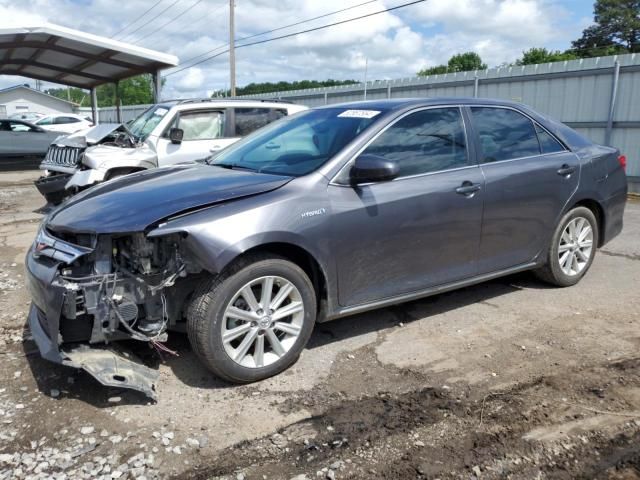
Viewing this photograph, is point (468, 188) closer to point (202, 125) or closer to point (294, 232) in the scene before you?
point (294, 232)

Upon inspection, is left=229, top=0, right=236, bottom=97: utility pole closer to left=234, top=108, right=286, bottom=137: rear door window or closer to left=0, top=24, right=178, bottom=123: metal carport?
left=0, top=24, right=178, bottom=123: metal carport

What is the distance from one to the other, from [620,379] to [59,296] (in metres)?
3.40

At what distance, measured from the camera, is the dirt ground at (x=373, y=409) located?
2637 mm

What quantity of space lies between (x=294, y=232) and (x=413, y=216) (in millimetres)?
957

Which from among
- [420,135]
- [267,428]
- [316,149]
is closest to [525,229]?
[420,135]

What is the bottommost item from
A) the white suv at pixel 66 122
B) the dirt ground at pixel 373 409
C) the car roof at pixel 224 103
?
the dirt ground at pixel 373 409

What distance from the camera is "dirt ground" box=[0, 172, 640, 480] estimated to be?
2.64 metres

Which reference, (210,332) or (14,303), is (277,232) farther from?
(14,303)

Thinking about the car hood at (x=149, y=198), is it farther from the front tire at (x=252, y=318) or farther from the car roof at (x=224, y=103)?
the car roof at (x=224, y=103)

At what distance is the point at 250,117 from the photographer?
29.3ft

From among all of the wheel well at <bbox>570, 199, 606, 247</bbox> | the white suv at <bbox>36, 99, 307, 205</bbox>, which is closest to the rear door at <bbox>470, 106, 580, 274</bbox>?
the wheel well at <bbox>570, 199, 606, 247</bbox>

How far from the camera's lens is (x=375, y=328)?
430 cm

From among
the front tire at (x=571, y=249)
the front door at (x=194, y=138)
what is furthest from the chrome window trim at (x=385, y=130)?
the front door at (x=194, y=138)

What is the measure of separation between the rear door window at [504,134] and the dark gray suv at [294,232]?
0.04 feet
